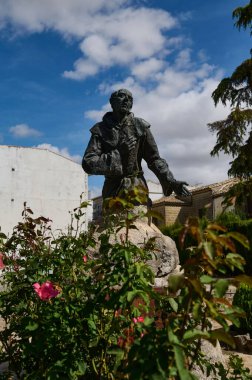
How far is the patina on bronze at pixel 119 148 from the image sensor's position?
4.75 meters

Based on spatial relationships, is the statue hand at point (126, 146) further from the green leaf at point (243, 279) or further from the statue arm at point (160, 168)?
the green leaf at point (243, 279)

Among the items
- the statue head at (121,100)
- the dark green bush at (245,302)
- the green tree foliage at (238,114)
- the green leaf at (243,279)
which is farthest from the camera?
the green tree foliage at (238,114)

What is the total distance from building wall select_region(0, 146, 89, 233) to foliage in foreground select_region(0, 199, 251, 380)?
73.8ft

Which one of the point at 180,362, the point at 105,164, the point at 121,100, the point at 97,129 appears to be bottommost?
the point at 180,362

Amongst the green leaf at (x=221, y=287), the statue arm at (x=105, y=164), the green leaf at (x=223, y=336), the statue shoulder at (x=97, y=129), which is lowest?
the green leaf at (x=223, y=336)

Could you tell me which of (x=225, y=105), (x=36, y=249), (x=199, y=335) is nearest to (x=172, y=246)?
(x=36, y=249)

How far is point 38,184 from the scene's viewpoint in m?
25.8

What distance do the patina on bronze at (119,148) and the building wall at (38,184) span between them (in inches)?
789

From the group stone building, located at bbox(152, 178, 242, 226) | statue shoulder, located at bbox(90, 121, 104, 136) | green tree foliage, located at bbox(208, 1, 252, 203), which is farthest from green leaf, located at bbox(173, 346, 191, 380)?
stone building, located at bbox(152, 178, 242, 226)

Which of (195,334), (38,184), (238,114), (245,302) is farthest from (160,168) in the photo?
(38,184)

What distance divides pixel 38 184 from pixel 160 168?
21396 millimetres

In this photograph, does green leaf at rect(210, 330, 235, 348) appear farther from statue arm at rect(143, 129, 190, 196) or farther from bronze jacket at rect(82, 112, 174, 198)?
statue arm at rect(143, 129, 190, 196)

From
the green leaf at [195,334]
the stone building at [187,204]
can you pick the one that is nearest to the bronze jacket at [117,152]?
the green leaf at [195,334]

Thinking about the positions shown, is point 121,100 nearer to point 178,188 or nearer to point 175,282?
point 178,188
